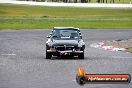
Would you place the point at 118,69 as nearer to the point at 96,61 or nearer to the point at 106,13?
the point at 96,61

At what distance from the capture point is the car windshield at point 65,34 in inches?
1073

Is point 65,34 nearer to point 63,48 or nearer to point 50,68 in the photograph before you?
point 63,48

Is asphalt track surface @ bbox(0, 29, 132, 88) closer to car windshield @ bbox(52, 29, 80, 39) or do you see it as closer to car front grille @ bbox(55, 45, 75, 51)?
car front grille @ bbox(55, 45, 75, 51)

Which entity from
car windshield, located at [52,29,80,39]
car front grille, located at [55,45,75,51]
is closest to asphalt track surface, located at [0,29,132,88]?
car front grille, located at [55,45,75,51]

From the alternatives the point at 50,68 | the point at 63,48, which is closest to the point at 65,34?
the point at 63,48

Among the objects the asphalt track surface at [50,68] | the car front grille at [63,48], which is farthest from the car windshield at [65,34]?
the asphalt track surface at [50,68]

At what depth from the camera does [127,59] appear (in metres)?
26.8

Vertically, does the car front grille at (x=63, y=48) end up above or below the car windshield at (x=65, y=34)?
below

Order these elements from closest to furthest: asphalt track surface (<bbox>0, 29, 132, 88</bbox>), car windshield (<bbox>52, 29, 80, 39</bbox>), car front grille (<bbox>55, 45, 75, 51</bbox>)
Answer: asphalt track surface (<bbox>0, 29, 132, 88</bbox>) → car front grille (<bbox>55, 45, 75, 51</bbox>) → car windshield (<bbox>52, 29, 80, 39</bbox>)

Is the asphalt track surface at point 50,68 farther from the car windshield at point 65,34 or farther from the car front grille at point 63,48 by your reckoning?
the car windshield at point 65,34

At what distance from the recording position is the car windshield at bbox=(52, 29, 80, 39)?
27250 millimetres

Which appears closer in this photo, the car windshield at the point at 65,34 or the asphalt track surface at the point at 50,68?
the asphalt track surface at the point at 50,68

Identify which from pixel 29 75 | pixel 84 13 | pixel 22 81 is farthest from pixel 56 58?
pixel 84 13

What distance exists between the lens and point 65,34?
28.1 meters
